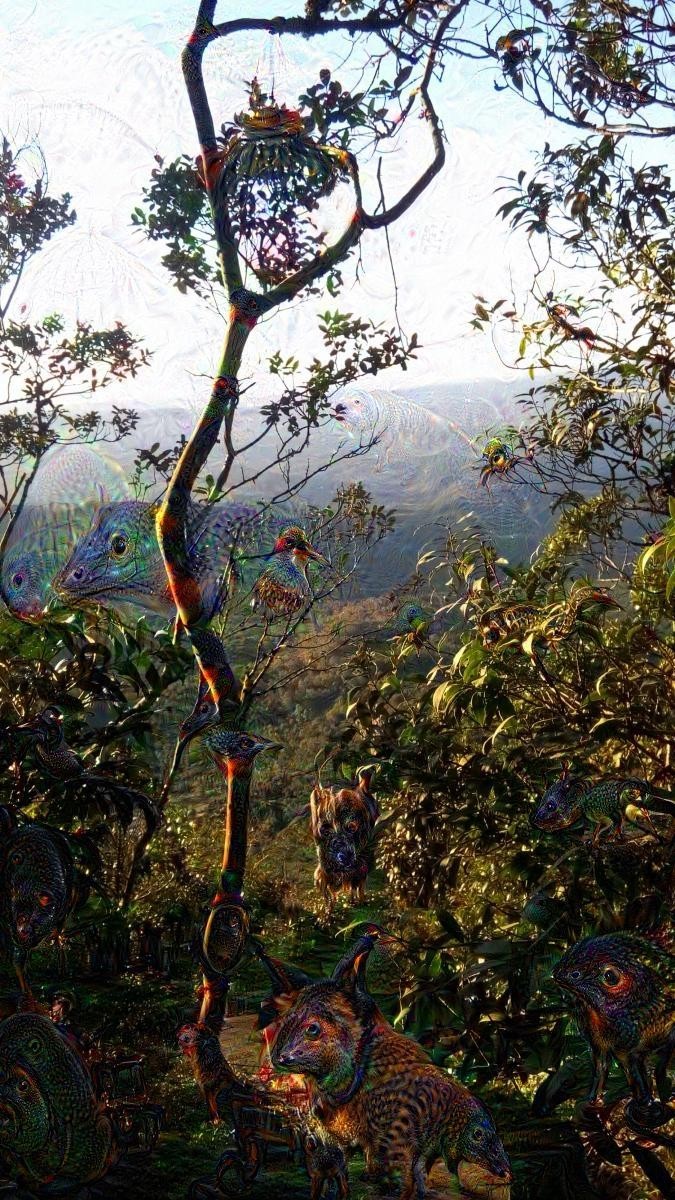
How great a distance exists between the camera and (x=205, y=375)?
2.19m

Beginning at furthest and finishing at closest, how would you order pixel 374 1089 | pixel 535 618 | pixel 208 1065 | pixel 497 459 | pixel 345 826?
pixel 497 459 < pixel 535 618 < pixel 345 826 < pixel 208 1065 < pixel 374 1089

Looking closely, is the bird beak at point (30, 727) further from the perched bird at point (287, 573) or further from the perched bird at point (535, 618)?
the perched bird at point (535, 618)

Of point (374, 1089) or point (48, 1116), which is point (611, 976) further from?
point (48, 1116)

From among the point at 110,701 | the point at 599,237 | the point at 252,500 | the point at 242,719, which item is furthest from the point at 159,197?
the point at 242,719

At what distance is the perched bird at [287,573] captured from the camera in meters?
1.87

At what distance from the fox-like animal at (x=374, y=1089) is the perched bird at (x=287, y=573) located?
94 cm

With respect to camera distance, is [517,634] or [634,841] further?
[517,634]

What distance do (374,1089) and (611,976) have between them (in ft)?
0.90

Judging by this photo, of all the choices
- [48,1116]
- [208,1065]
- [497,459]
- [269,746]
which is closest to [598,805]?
[269,746]

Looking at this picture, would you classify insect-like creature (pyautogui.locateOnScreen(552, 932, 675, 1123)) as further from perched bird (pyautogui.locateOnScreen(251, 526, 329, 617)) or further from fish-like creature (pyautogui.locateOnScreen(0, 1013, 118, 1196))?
perched bird (pyautogui.locateOnScreen(251, 526, 329, 617))

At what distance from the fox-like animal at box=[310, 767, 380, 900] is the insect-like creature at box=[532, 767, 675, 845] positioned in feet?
0.85

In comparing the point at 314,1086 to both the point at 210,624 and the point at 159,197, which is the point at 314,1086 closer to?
the point at 210,624

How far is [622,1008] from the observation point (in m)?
1.05

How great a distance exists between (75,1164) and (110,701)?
90 cm
